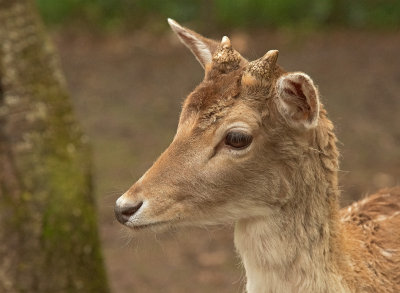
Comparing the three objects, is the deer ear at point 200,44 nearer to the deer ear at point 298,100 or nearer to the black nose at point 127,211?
the deer ear at point 298,100

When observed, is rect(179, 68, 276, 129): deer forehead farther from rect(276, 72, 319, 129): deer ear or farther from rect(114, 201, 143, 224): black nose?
rect(114, 201, 143, 224): black nose

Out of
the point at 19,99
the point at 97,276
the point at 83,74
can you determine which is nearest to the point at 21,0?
the point at 19,99

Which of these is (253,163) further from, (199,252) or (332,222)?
(199,252)

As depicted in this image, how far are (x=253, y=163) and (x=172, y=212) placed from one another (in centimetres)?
41

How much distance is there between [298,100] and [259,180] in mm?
398

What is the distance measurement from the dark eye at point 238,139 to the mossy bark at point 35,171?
5.38ft

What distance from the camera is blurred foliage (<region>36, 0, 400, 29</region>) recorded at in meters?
12.1

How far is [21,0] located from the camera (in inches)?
185

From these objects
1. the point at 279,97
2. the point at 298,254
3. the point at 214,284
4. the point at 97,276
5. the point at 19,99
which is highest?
the point at 279,97

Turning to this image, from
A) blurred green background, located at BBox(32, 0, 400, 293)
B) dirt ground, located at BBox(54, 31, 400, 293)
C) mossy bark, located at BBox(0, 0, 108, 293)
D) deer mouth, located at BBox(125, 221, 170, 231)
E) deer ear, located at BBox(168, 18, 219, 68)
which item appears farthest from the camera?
blurred green background, located at BBox(32, 0, 400, 293)

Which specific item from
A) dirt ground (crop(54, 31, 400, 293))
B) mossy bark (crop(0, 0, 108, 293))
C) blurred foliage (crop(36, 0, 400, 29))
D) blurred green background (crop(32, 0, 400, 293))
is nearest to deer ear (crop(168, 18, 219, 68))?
mossy bark (crop(0, 0, 108, 293))

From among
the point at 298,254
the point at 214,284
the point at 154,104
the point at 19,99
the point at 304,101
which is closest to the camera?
the point at 304,101

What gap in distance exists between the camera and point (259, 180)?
347cm

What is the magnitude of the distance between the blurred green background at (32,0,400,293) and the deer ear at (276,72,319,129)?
3.62m
